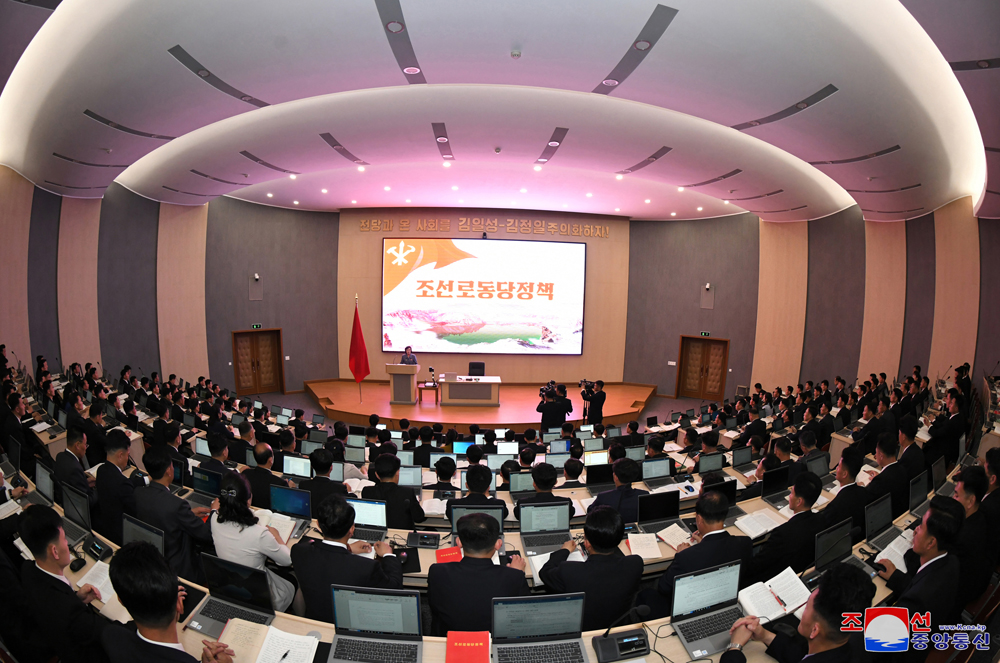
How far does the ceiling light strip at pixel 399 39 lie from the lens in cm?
441

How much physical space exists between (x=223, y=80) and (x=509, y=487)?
4968mm

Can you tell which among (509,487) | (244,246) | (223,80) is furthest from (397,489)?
(244,246)

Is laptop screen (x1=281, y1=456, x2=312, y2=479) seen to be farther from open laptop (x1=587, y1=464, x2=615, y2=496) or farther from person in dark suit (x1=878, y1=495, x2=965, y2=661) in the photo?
person in dark suit (x1=878, y1=495, x2=965, y2=661)

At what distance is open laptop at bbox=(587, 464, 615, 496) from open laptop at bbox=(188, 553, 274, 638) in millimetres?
3071

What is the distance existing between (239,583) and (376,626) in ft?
2.49

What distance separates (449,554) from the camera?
11.2 ft

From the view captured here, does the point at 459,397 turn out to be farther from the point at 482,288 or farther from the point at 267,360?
the point at 267,360

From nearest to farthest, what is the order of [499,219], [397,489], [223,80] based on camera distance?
[397,489], [223,80], [499,219]

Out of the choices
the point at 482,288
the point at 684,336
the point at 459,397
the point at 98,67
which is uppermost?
the point at 98,67

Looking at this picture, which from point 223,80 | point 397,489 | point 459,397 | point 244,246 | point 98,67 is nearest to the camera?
point 397,489

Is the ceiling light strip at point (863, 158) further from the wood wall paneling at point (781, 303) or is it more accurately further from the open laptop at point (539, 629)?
the open laptop at point (539, 629)

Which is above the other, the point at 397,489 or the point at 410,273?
the point at 410,273

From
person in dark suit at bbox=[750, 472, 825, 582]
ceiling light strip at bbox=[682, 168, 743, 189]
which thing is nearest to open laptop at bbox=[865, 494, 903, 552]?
person in dark suit at bbox=[750, 472, 825, 582]

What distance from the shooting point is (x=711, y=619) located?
2.64 meters
